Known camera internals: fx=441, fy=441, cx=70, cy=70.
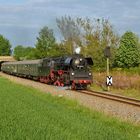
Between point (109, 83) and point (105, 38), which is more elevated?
point (105, 38)

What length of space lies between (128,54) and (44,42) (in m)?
27.4

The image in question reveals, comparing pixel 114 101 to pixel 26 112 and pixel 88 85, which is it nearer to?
pixel 26 112

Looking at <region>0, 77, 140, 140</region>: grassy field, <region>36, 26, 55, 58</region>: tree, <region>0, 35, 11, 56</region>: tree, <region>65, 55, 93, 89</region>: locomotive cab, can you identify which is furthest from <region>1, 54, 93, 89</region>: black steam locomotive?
<region>0, 35, 11, 56</region>: tree

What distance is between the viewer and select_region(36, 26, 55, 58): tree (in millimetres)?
108275

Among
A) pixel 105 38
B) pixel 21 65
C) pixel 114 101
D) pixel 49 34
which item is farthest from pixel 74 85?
pixel 49 34

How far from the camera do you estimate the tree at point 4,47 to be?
603 ft

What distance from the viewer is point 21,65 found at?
6241 centimetres

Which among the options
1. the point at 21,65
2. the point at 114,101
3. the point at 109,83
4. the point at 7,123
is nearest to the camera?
the point at 7,123

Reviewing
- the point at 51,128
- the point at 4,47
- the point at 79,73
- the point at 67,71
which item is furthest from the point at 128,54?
the point at 4,47

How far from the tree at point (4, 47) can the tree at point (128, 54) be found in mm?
92119

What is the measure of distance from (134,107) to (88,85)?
55.7 ft

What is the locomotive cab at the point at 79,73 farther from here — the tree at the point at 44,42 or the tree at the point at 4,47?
the tree at the point at 4,47

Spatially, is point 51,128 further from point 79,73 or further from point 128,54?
point 128,54

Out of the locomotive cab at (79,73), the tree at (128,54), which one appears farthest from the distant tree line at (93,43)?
the locomotive cab at (79,73)
